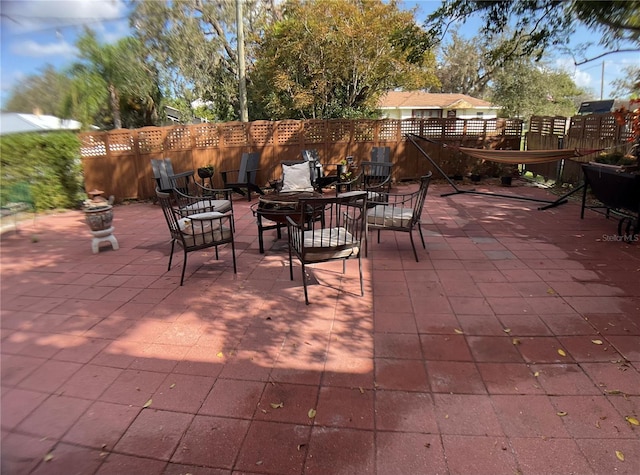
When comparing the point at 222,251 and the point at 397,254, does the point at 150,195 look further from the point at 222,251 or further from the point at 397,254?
the point at 397,254

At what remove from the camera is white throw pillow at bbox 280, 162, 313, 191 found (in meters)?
5.22

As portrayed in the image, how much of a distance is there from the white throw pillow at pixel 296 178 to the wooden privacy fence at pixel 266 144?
3.35 m

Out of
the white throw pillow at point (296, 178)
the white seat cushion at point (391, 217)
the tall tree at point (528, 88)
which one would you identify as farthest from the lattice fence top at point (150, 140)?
the tall tree at point (528, 88)

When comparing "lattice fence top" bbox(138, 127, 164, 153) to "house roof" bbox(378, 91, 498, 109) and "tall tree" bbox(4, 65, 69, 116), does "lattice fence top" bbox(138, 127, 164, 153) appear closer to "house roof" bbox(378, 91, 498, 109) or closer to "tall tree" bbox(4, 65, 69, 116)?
"tall tree" bbox(4, 65, 69, 116)

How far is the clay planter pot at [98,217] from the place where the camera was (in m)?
4.39

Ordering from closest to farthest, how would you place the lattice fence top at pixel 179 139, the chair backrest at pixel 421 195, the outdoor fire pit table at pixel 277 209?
the chair backrest at pixel 421 195 → the outdoor fire pit table at pixel 277 209 → the lattice fence top at pixel 179 139

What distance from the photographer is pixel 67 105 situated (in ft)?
3.72

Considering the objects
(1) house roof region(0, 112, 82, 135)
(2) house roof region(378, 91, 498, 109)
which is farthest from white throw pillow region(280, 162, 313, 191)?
(2) house roof region(378, 91, 498, 109)

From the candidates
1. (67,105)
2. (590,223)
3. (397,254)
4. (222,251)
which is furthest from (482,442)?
(590,223)

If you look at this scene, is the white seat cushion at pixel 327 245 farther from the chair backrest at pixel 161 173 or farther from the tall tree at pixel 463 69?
the tall tree at pixel 463 69

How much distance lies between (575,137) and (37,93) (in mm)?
9146

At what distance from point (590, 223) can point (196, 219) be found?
492cm

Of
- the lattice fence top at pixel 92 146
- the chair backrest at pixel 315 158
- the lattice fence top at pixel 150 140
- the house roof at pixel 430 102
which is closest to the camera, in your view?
the chair backrest at pixel 315 158

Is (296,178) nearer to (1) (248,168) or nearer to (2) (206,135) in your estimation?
(1) (248,168)
